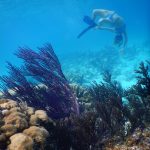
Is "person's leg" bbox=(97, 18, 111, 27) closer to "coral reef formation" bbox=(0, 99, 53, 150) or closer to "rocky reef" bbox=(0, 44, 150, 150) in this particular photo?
"rocky reef" bbox=(0, 44, 150, 150)

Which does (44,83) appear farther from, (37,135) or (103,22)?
(103,22)

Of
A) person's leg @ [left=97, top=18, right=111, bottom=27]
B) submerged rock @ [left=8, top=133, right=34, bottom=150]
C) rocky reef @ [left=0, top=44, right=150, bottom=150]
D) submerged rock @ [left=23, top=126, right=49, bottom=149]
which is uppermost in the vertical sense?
person's leg @ [left=97, top=18, right=111, bottom=27]

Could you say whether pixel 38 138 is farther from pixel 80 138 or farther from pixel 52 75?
pixel 52 75

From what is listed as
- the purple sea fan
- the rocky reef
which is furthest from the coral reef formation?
the purple sea fan

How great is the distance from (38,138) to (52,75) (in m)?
3.31

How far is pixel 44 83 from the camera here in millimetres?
7523

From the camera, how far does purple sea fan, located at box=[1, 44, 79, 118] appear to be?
7.18m

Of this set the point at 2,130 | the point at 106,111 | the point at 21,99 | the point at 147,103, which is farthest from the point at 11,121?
the point at 147,103

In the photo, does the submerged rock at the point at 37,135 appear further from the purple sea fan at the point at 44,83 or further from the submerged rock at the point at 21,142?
the purple sea fan at the point at 44,83

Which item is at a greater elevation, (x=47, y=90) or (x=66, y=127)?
(x=47, y=90)

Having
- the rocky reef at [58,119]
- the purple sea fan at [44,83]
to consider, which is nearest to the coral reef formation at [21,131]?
the rocky reef at [58,119]

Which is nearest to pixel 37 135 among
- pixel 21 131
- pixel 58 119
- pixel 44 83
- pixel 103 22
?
pixel 21 131

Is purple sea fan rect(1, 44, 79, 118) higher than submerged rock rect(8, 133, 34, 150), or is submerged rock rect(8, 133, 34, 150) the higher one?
purple sea fan rect(1, 44, 79, 118)

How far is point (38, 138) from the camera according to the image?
4.41m
